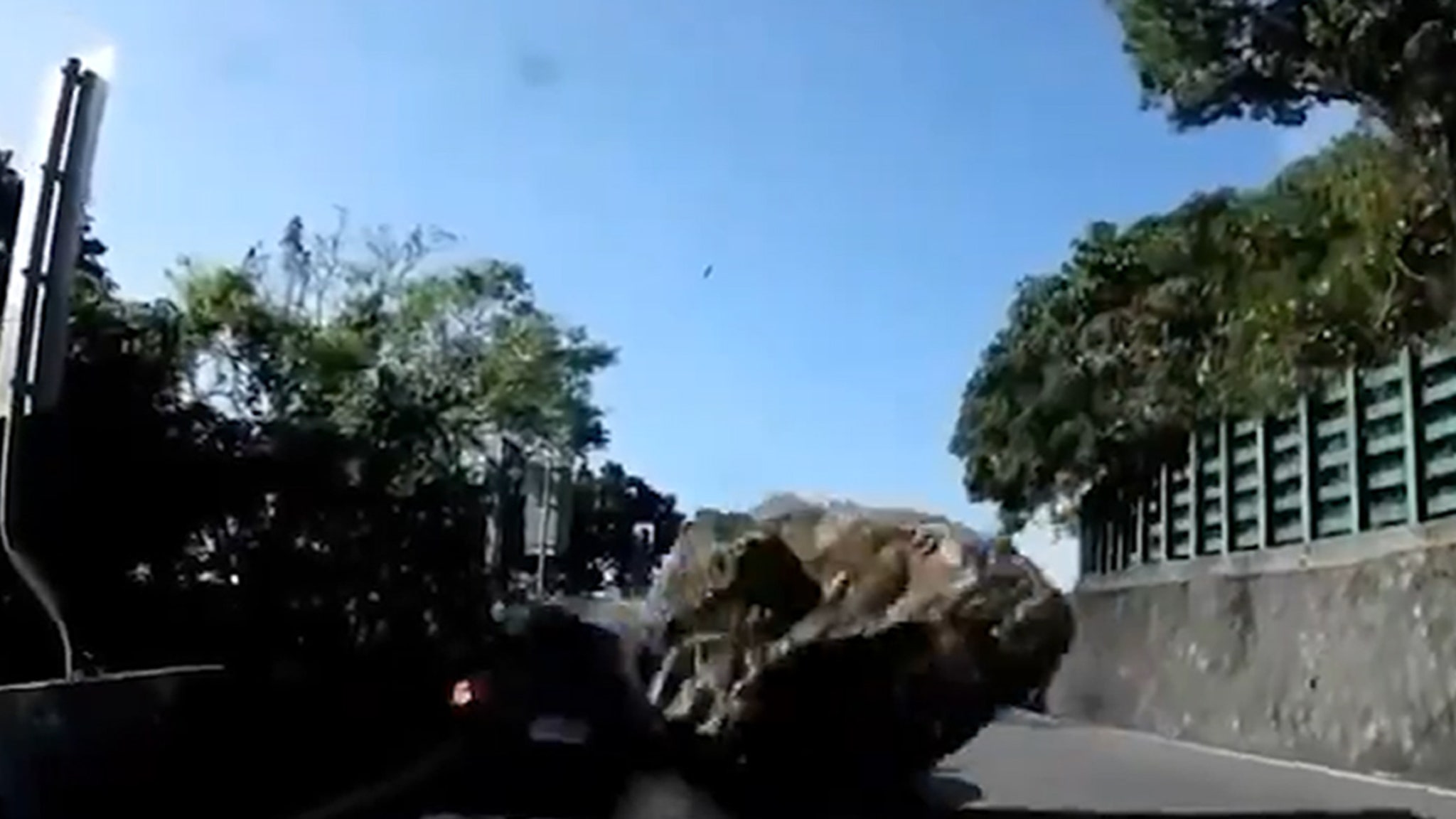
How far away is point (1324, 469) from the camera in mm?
25875

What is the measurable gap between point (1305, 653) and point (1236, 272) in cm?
1373

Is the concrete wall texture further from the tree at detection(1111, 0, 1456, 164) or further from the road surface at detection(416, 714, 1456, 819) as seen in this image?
the tree at detection(1111, 0, 1456, 164)

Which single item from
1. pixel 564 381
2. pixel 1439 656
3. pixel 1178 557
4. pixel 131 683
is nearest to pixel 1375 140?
pixel 1178 557

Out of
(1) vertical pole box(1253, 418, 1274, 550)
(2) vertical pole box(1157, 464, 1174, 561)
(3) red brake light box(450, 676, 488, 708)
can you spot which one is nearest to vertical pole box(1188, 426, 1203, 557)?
(2) vertical pole box(1157, 464, 1174, 561)

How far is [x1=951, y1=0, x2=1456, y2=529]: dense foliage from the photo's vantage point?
26.4 meters

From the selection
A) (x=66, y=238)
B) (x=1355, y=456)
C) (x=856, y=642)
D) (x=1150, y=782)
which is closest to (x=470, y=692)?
(x=1150, y=782)

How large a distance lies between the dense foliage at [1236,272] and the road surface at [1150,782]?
6590mm

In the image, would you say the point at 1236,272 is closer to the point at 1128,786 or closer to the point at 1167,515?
the point at 1167,515

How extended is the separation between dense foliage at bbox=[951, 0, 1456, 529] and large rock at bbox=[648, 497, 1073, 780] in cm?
1331

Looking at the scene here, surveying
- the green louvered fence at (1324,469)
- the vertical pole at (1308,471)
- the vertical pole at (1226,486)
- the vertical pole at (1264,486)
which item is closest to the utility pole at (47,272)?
the green louvered fence at (1324,469)

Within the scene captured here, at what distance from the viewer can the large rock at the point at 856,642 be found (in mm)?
13227

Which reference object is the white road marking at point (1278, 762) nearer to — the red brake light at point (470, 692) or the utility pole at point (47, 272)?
the red brake light at point (470, 692)

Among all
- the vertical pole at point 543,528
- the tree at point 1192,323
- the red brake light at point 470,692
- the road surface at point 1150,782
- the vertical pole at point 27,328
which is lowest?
the road surface at point 1150,782

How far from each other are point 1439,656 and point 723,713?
1024 cm
